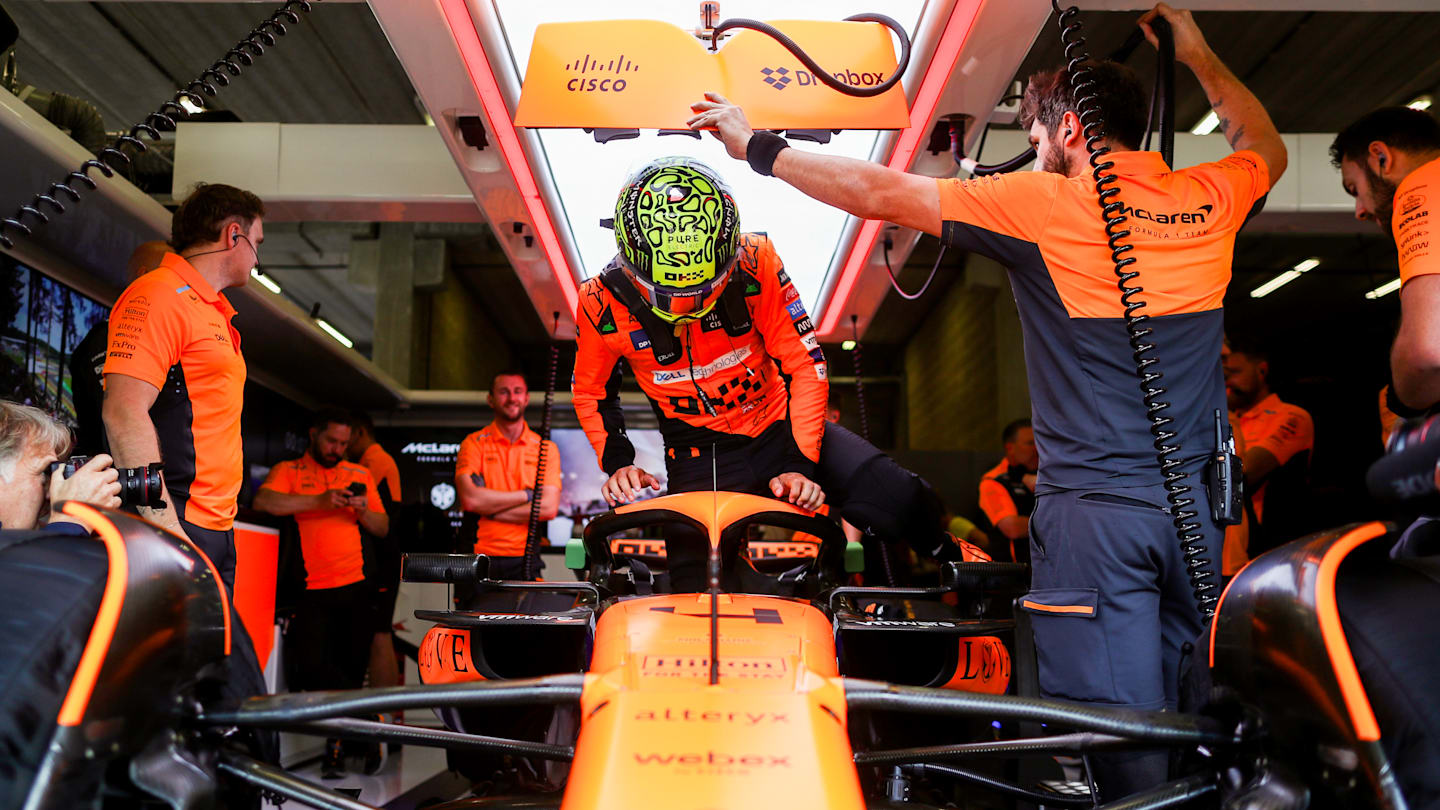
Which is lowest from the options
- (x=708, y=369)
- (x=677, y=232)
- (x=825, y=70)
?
(x=708, y=369)

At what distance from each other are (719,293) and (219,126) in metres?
3.29

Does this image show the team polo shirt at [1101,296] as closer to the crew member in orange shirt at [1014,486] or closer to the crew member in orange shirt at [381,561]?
the crew member in orange shirt at [1014,486]

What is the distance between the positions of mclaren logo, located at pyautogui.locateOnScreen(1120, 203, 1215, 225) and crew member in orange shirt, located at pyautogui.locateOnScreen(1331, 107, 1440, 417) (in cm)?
45

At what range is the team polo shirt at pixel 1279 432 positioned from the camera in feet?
13.5

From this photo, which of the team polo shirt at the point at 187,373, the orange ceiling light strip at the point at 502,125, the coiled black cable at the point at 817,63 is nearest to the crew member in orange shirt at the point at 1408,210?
the coiled black cable at the point at 817,63

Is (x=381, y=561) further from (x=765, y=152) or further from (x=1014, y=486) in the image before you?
(x=765, y=152)

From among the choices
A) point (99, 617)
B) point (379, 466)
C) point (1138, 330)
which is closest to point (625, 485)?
→ point (1138, 330)

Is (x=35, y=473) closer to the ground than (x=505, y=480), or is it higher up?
closer to the ground

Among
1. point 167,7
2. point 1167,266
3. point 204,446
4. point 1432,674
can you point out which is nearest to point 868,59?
point 1167,266

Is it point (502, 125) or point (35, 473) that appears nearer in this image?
point (35, 473)

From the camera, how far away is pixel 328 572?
17.7 feet

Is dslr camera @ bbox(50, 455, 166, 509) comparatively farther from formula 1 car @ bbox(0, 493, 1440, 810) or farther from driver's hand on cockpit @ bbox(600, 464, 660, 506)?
driver's hand on cockpit @ bbox(600, 464, 660, 506)

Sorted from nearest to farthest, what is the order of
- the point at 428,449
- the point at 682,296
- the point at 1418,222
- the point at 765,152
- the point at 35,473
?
the point at 35,473, the point at 1418,222, the point at 765,152, the point at 682,296, the point at 428,449

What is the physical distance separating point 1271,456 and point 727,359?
245cm
